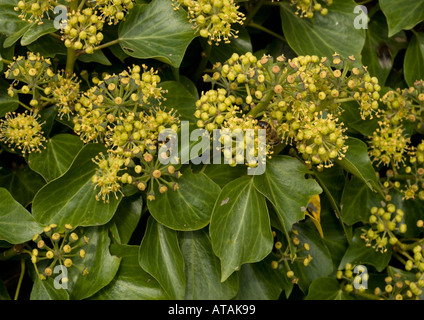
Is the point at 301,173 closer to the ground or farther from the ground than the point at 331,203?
farther from the ground

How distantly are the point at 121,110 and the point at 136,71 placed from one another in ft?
0.39

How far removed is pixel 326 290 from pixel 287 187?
1.55 ft

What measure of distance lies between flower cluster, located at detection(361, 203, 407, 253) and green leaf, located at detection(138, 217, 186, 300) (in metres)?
0.67

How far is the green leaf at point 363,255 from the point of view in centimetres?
183

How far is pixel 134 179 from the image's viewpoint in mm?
1474

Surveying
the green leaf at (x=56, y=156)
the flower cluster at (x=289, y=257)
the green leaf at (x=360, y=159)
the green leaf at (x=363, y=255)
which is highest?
the green leaf at (x=56, y=156)

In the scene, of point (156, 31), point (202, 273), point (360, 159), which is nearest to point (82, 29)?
point (156, 31)

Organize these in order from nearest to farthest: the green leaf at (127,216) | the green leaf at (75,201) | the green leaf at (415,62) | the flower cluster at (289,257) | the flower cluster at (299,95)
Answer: the flower cluster at (299,95) < the green leaf at (75,201) < the green leaf at (127,216) < the flower cluster at (289,257) < the green leaf at (415,62)

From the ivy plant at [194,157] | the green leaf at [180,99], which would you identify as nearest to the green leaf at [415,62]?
the ivy plant at [194,157]

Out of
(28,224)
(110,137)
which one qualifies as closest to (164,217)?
(110,137)

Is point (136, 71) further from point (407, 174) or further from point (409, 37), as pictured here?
point (409, 37)

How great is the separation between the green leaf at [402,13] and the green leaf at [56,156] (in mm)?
1124

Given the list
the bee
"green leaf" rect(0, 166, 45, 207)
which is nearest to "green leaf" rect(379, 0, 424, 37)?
the bee

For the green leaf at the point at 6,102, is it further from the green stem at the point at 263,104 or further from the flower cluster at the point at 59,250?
the green stem at the point at 263,104
